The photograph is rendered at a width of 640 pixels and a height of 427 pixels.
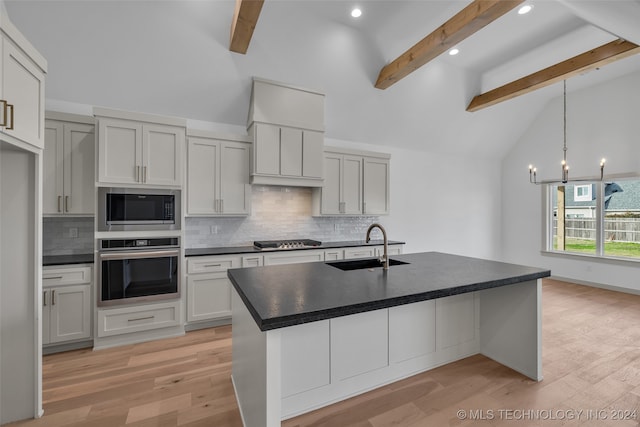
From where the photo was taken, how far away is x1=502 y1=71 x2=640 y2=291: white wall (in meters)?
4.93

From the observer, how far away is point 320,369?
2016mm

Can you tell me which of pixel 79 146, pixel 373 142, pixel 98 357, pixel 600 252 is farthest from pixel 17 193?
pixel 600 252

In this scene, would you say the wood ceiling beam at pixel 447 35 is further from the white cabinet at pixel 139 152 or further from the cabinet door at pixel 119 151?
the cabinet door at pixel 119 151

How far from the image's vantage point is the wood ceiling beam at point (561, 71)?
3.68 m

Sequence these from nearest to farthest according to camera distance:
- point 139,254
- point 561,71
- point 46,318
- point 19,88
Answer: point 19,88, point 46,318, point 139,254, point 561,71

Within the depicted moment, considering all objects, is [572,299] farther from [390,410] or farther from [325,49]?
[325,49]

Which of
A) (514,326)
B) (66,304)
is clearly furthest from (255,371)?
(66,304)

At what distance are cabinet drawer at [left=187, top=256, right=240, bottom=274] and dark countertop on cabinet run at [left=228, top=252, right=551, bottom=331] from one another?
54.6 inches

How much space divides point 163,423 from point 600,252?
23.3ft

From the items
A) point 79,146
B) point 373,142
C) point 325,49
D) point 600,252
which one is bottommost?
point 600,252

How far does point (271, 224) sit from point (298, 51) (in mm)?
2360

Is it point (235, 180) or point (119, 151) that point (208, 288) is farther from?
point (119, 151)

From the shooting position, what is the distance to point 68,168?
9.69ft

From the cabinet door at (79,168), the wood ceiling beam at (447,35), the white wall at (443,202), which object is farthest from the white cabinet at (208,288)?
the wood ceiling beam at (447,35)
